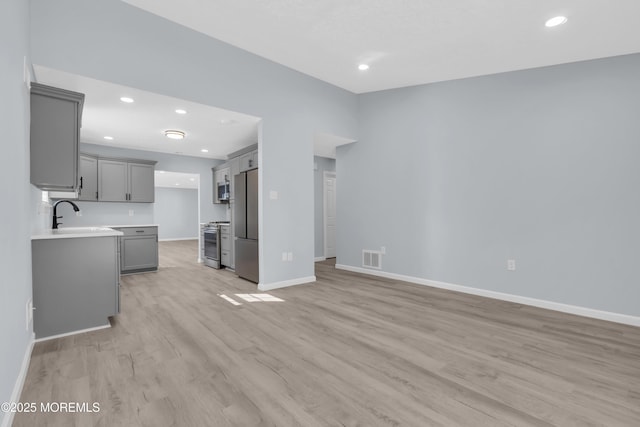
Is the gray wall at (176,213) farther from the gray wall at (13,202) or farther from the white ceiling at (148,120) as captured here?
the gray wall at (13,202)

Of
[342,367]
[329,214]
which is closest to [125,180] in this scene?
[329,214]

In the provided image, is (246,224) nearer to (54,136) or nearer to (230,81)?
(230,81)

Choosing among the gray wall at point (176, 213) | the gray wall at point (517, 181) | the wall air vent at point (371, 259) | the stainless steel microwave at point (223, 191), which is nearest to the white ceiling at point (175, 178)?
the gray wall at point (176, 213)

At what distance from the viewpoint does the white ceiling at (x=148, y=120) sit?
9.60 feet

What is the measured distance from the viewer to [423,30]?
304cm

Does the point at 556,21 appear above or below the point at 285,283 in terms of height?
above

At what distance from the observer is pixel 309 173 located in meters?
4.52

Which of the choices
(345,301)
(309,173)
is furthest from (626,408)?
(309,173)

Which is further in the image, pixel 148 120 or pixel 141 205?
pixel 141 205

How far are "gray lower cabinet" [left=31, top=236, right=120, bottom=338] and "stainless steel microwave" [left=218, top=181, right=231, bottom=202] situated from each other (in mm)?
3483

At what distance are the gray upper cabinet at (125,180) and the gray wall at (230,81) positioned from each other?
3.30 meters

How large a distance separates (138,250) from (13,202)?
13.6ft

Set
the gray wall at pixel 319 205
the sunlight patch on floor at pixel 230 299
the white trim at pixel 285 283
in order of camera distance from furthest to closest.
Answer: the gray wall at pixel 319 205 → the white trim at pixel 285 283 → the sunlight patch on floor at pixel 230 299

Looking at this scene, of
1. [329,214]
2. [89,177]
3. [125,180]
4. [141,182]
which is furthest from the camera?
[329,214]
